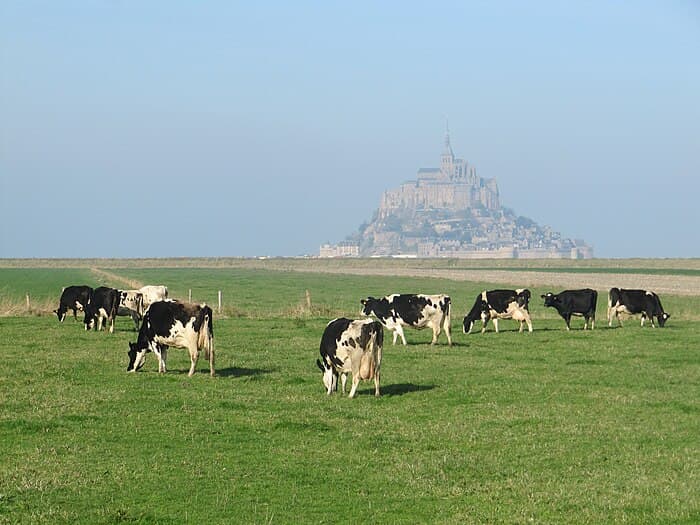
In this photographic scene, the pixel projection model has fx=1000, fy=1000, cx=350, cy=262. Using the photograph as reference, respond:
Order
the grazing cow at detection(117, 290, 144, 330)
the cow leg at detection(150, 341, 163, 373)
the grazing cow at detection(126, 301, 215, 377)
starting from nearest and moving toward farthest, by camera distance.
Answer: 1. the grazing cow at detection(126, 301, 215, 377)
2. the cow leg at detection(150, 341, 163, 373)
3. the grazing cow at detection(117, 290, 144, 330)

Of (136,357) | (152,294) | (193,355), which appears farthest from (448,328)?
(152,294)

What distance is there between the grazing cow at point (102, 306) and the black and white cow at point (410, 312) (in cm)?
1002

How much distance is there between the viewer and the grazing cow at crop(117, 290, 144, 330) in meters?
37.4

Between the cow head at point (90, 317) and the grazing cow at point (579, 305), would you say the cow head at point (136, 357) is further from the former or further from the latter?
the grazing cow at point (579, 305)

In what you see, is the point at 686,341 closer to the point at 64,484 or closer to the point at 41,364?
the point at 41,364

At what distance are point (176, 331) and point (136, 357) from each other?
1.35 meters

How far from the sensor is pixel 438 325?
32500 mm

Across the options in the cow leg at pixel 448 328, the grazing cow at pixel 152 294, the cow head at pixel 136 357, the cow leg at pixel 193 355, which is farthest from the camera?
the grazing cow at pixel 152 294

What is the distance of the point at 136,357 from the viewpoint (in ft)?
81.3

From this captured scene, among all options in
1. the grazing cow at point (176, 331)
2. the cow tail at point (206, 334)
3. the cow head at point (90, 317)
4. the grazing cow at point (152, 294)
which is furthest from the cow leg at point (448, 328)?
the cow head at point (90, 317)

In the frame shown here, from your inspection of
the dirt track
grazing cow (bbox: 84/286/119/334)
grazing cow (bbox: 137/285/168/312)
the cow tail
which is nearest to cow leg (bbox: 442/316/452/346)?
the cow tail

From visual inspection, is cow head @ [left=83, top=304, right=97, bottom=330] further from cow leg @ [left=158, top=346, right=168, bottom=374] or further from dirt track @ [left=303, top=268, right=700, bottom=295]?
dirt track @ [left=303, top=268, right=700, bottom=295]

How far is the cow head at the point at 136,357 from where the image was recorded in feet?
81.1

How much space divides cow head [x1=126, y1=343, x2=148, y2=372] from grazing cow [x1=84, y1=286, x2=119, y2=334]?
11.9m
